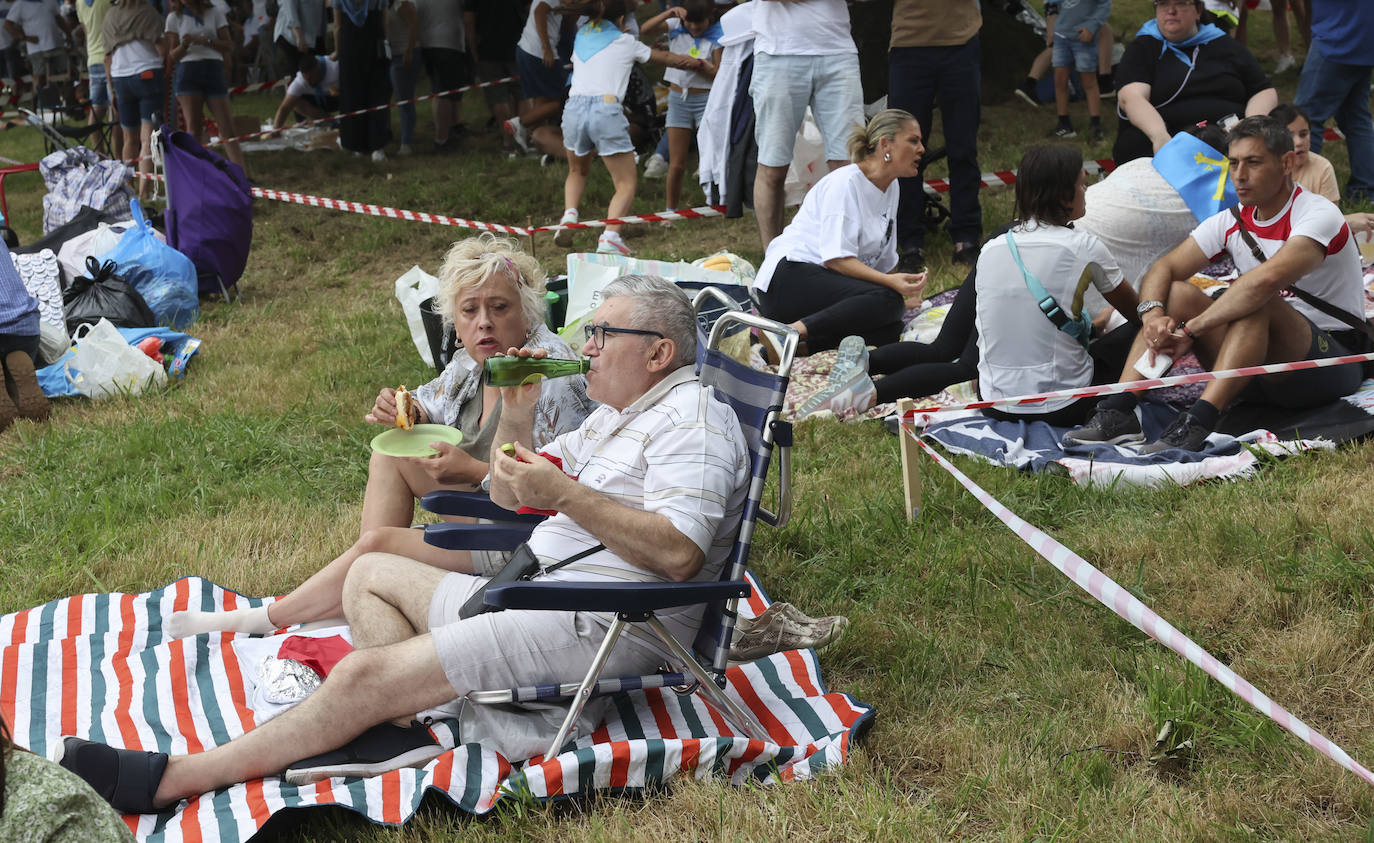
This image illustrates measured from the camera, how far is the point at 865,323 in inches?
235

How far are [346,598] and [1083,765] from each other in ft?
6.08

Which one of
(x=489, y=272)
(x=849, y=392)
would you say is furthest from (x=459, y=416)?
(x=849, y=392)

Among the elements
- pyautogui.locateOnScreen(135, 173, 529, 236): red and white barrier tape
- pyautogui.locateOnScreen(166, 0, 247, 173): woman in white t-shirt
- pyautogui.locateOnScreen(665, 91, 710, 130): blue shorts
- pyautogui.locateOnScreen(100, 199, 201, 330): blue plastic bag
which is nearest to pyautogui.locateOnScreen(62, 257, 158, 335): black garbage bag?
pyautogui.locateOnScreen(100, 199, 201, 330): blue plastic bag

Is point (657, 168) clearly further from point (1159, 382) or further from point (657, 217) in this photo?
point (1159, 382)

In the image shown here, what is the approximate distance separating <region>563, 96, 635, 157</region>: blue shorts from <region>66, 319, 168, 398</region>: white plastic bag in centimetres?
304

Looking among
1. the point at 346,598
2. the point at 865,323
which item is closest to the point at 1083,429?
the point at 865,323

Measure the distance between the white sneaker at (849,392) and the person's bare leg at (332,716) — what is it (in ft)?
9.20

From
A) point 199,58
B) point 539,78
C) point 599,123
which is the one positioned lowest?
point 599,123

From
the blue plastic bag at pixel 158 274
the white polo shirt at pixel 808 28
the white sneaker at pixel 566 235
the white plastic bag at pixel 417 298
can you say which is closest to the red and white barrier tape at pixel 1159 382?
the white plastic bag at pixel 417 298

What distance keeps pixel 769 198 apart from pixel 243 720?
482cm

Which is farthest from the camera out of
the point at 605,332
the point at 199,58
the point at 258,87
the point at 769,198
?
the point at 258,87

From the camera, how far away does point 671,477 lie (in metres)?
2.91

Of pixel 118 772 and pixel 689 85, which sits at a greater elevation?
pixel 689 85

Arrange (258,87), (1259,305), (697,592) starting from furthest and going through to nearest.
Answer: (258,87), (1259,305), (697,592)
